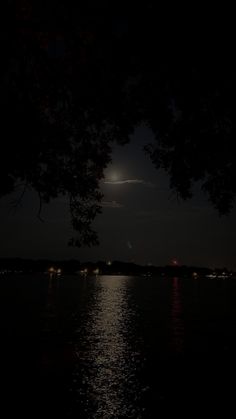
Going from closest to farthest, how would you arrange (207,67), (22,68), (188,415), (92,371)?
(207,67), (22,68), (188,415), (92,371)

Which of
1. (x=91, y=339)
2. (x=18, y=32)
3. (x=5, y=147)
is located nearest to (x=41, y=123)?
(x=5, y=147)

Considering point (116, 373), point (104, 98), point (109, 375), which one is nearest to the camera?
point (104, 98)

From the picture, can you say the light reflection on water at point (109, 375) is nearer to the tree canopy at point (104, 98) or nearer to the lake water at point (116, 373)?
the lake water at point (116, 373)

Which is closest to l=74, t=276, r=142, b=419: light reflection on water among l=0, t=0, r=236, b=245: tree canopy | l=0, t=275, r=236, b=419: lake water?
l=0, t=275, r=236, b=419: lake water

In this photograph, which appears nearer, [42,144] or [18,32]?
[18,32]

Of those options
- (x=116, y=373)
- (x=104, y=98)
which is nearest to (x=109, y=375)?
(x=116, y=373)

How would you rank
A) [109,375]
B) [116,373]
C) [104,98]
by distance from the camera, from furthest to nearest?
1. [116,373]
2. [109,375]
3. [104,98]

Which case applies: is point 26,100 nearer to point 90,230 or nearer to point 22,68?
point 22,68

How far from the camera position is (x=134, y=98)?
40.1ft

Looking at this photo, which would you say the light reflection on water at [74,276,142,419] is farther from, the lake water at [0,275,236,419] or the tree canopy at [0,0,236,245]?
the tree canopy at [0,0,236,245]

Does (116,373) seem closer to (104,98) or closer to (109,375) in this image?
(109,375)

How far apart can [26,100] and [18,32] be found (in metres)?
1.79

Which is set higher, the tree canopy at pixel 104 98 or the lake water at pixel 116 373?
the tree canopy at pixel 104 98

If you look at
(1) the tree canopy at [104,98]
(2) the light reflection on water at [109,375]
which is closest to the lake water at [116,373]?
(2) the light reflection on water at [109,375]
